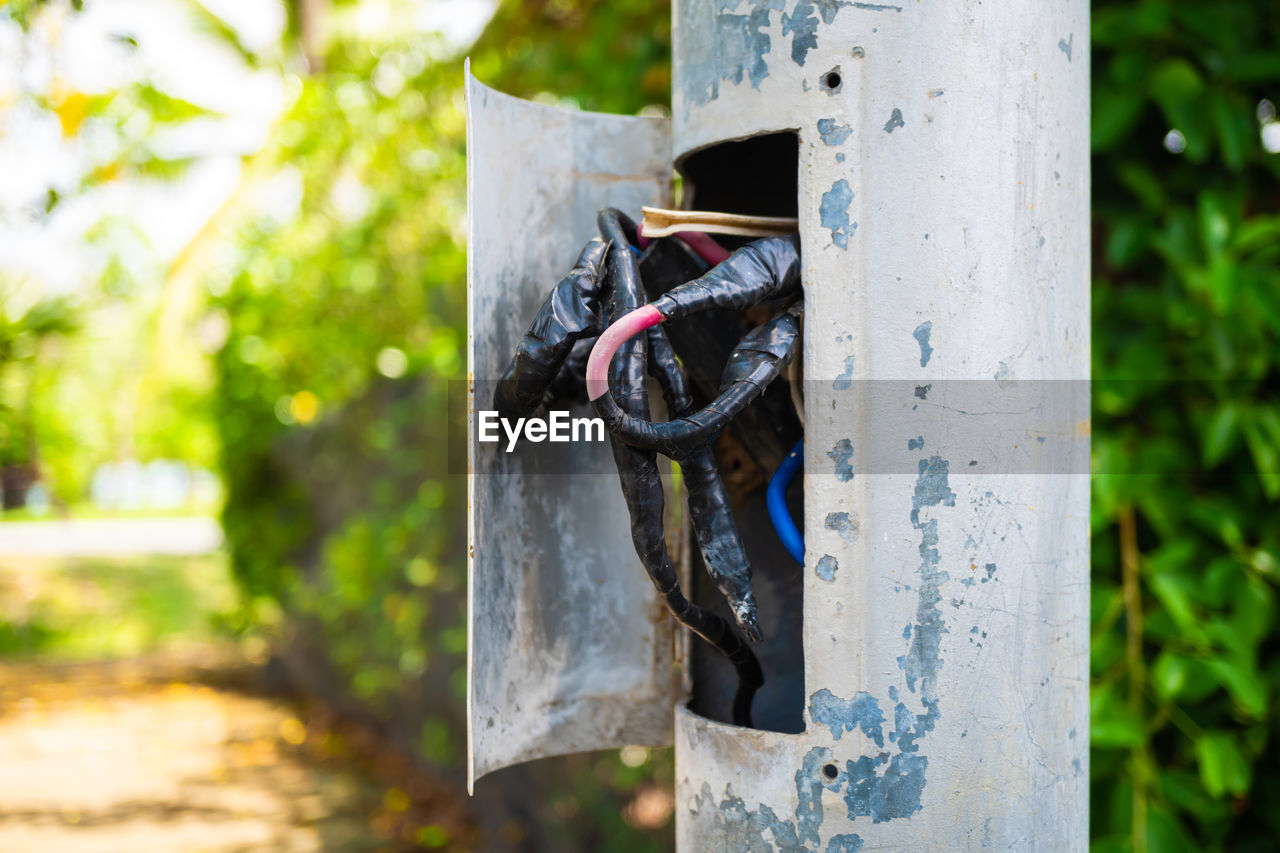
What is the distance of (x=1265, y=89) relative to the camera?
2.50m

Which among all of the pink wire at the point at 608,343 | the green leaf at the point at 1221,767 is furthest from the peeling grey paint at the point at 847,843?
the green leaf at the point at 1221,767

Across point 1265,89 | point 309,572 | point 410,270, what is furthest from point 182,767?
point 1265,89

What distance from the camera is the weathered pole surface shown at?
1424mm

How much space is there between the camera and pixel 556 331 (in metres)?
1.46

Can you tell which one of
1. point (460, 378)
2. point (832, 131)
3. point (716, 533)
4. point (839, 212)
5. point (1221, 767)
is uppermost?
point (832, 131)

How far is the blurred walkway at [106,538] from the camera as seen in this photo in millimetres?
15430

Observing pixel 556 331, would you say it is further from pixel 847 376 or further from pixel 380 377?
pixel 380 377

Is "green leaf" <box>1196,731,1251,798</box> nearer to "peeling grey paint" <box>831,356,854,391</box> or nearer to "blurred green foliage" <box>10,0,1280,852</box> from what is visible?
"blurred green foliage" <box>10,0,1280,852</box>

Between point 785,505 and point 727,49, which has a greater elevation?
point 727,49

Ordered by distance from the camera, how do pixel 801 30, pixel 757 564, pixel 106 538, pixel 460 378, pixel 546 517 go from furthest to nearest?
pixel 106 538
pixel 460 378
pixel 757 564
pixel 546 517
pixel 801 30

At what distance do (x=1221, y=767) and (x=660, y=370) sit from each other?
1668 millimetres

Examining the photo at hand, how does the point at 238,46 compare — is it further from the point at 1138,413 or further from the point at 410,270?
the point at 1138,413

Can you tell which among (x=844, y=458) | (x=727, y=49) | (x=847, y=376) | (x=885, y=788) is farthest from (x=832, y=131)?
(x=885, y=788)

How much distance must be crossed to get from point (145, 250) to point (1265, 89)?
955 cm
